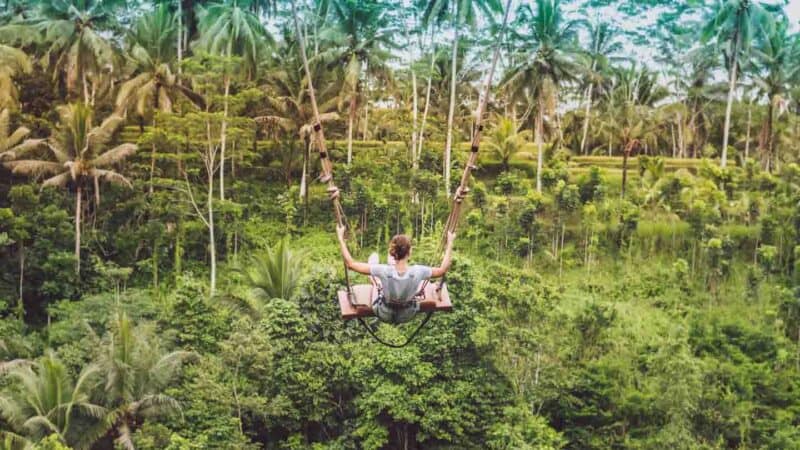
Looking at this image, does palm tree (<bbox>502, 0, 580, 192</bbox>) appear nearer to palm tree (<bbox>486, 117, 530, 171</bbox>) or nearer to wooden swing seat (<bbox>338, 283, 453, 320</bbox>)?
palm tree (<bbox>486, 117, 530, 171</bbox>)

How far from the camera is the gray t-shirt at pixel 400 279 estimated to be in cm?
629

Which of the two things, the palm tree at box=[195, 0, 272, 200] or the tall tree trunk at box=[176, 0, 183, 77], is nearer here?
the palm tree at box=[195, 0, 272, 200]

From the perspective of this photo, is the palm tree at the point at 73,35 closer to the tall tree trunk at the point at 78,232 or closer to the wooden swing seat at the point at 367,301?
the tall tree trunk at the point at 78,232

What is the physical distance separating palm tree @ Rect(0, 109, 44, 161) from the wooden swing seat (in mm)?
18076

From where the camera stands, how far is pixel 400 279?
6285 mm

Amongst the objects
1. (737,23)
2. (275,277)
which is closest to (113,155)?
(275,277)

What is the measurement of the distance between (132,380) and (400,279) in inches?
462

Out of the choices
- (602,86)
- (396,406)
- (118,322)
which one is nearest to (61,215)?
(118,322)

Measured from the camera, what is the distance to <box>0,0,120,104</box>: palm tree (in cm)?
2495

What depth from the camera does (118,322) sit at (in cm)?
1742

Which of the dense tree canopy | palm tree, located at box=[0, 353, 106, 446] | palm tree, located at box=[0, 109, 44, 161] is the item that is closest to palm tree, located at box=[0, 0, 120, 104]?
the dense tree canopy

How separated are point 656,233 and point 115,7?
19034 mm

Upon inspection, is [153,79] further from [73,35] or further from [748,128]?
[748,128]

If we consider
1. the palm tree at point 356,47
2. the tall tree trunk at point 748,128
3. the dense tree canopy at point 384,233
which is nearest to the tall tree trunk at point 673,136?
the dense tree canopy at point 384,233
